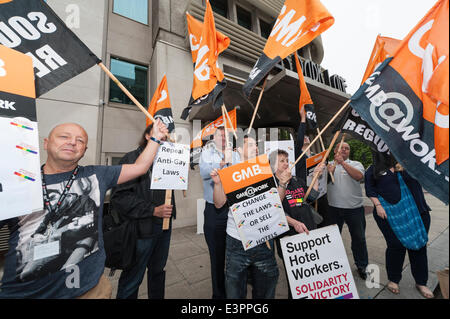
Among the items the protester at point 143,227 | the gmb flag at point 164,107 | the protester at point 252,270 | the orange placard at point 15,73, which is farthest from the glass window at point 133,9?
the protester at point 252,270

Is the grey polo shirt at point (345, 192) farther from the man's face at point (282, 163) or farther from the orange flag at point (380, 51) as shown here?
the orange flag at point (380, 51)

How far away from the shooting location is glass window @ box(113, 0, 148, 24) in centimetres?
688

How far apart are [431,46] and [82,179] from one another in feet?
10.0

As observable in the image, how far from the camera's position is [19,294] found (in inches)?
45.3

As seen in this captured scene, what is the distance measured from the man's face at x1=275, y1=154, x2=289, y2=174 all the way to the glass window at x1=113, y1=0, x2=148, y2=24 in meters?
8.86

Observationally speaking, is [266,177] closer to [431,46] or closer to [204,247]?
[431,46]

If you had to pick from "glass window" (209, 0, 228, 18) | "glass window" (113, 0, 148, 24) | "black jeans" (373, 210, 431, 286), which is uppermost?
"glass window" (209, 0, 228, 18)

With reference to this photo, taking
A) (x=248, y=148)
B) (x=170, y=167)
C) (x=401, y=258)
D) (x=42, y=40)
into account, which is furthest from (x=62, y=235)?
(x=401, y=258)

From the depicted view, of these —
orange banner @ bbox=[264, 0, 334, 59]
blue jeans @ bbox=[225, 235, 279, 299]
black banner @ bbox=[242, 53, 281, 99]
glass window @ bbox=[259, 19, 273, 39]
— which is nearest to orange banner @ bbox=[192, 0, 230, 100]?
black banner @ bbox=[242, 53, 281, 99]

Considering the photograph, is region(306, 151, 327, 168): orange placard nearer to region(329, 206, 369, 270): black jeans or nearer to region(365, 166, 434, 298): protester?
region(365, 166, 434, 298): protester

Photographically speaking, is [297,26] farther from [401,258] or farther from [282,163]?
[401,258]

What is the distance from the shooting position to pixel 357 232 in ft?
9.93

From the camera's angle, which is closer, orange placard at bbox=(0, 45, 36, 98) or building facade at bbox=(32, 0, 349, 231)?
orange placard at bbox=(0, 45, 36, 98)

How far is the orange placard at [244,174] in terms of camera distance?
179cm
